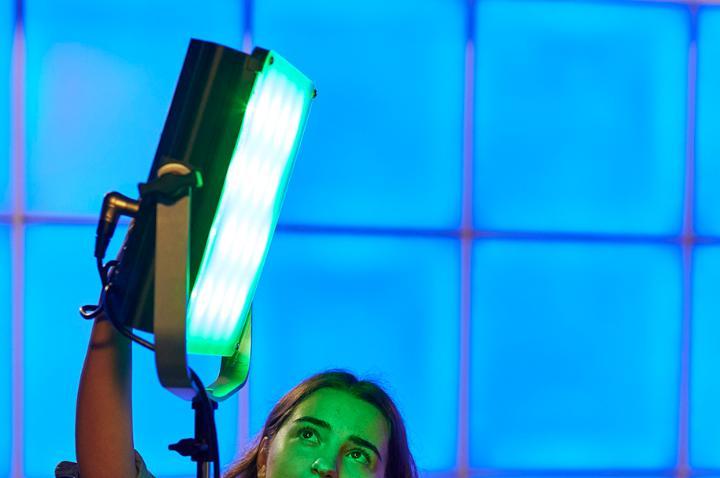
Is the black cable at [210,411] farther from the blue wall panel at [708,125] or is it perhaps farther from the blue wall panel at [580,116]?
the blue wall panel at [708,125]

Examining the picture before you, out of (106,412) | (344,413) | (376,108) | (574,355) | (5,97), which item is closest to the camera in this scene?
(106,412)

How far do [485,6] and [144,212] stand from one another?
5.51 feet

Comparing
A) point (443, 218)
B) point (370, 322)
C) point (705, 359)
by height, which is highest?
point (443, 218)

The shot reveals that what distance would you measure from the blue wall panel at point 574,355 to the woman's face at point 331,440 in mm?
948

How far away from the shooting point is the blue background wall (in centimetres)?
223

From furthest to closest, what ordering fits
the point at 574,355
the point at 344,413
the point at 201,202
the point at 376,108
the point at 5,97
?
the point at 574,355, the point at 376,108, the point at 5,97, the point at 344,413, the point at 201,202

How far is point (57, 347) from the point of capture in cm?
225

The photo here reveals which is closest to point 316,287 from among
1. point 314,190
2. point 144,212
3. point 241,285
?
point 314,190

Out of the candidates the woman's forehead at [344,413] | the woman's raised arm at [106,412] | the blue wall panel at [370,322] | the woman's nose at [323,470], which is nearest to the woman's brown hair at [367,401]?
the woman's forehead at [344,413]

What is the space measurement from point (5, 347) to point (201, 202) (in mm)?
1459

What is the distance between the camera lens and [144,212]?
3.11 ft

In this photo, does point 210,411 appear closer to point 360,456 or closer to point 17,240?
point 360,456

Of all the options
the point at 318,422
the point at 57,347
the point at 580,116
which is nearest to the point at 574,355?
Answer: the point at 580,116

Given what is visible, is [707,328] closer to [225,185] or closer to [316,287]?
[316,287]
